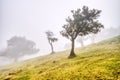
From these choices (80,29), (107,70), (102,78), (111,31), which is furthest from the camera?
(111,31)

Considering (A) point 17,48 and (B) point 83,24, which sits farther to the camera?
(A) point 17,48

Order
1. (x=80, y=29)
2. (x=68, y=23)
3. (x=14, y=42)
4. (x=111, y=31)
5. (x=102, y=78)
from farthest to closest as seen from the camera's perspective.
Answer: (x=111, y=31) → (x=14, y=42) → (x=68, y=23) → (x=80, y=29) → (x=102, y=78)

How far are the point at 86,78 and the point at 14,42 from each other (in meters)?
119

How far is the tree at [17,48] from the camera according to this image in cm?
13612

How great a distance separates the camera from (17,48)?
5443 inches

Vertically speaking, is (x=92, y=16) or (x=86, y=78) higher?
(x=92, y=16)

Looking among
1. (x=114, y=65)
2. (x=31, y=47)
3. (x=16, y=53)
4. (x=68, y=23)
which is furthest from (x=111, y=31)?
(x=114, y=65)

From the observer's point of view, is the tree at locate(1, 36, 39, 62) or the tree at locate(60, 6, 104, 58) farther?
the tree at locate(1, 36, 39, 62)

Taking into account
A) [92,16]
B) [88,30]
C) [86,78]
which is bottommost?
[86,78]

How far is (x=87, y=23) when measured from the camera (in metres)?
51.3

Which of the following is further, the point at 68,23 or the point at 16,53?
the point at 16,53

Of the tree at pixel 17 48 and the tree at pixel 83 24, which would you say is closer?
the tree at pixel 83 24

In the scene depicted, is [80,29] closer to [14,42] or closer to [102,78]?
[102,78]

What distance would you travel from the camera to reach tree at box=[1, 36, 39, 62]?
447 feet
